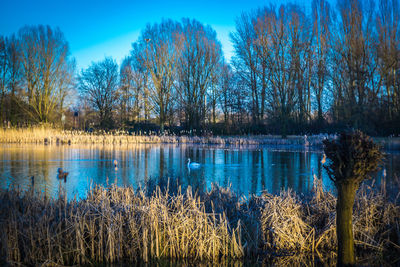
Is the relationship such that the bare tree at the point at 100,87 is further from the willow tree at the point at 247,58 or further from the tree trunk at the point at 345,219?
the tree trunk at the point at 345,219

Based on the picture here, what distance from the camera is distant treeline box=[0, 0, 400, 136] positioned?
82.0 ft

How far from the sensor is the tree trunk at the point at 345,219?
132 inches

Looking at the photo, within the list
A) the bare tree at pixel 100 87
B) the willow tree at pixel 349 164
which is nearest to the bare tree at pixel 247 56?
the bare tree at pixel 100 87

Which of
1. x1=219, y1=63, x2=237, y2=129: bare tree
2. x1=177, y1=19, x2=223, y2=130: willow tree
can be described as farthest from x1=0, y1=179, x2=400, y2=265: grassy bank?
x1=219, y1=63, x2=237, y2=129: bare tree

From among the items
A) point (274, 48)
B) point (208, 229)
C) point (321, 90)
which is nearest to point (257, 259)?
point (208, 229)

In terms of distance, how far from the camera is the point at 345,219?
343 centimetres

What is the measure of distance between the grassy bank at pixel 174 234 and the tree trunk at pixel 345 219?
40.1 inches

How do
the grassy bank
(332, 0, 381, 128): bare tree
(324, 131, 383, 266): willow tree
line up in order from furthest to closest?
(332, 0, 381, 128): bare tree, the grassy bank, (324, 131, 383, 266): willow tree

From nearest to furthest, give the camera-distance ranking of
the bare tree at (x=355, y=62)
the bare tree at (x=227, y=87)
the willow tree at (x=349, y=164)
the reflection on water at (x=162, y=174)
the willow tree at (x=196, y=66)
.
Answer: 1. the willow tree at (x=349, y=164)
2. the reflection on water at (x=162, y=174)
3. the bare tree at (x=355, y=62)
4. the willow tree at (x=196, y=66)
5. the bare tree at (x=227, y=87)

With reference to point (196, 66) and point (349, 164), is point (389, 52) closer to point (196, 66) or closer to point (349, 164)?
point (196, 66)

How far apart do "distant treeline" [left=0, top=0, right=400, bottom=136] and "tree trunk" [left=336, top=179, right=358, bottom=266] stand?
843 inches

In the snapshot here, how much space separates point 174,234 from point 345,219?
2.17 m

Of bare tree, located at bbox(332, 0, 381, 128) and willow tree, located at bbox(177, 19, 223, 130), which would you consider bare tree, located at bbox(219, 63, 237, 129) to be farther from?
bare tree, located at bbox(332, 0, 381, 128)

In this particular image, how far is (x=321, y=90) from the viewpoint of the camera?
3184 cm
